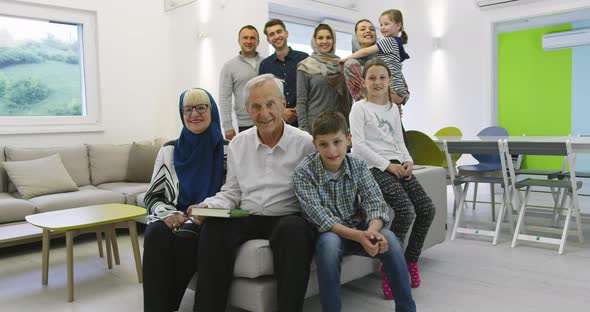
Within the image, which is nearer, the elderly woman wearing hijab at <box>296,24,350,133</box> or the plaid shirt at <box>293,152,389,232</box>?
the plaid shirt at <box>293,152,389,232</box>

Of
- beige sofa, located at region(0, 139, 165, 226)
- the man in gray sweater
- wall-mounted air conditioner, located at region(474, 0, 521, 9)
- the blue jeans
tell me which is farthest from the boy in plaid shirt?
wall-mounted air conditioner, located at region(474, 0, 521, 9)

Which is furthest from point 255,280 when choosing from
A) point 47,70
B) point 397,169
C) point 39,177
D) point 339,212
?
point 47,70

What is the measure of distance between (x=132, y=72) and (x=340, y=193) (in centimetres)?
410

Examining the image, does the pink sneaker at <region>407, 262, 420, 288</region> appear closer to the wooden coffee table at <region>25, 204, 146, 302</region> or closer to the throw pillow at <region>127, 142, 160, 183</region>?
the wooden coffee table at <region>25, 204, 146, 302</region>

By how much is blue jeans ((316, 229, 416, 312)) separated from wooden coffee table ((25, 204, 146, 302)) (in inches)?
56.5

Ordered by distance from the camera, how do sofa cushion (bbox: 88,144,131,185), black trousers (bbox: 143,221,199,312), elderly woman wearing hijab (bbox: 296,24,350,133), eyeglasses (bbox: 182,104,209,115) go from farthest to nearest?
sofa cushion (bbox: 88,144,131,185)
elderly woman wearing hijab (bbox: 296,24,350,133)
eyeglasses (bbox: 182,104,209,115)
black trousers (bbox: 143,221,199,312)

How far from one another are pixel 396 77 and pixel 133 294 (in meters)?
2.17

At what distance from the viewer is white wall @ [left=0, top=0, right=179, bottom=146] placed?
5.39 meters

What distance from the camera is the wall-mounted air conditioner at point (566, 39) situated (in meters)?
7.88

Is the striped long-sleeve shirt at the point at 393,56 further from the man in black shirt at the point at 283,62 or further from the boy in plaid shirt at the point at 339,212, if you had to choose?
the boy in plaid shirt at the point at 339,212

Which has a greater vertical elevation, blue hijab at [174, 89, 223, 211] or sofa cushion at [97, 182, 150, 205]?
blue hijab at [174, 89, 223, 211]

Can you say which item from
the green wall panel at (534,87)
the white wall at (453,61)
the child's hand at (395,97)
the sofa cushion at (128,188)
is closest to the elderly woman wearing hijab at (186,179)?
the child's hand at (395,97)

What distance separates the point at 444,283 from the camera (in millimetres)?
2895

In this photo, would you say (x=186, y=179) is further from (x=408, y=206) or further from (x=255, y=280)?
(x=408, y=206)
